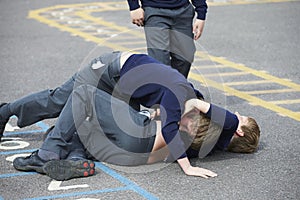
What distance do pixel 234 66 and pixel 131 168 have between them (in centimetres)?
414

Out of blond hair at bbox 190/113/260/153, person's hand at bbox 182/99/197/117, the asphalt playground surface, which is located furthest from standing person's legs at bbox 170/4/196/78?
person's hand at bbox 182/99/197/117

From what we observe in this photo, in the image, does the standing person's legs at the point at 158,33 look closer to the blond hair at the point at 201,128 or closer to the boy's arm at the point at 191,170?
the blond hair at the point at 201,128

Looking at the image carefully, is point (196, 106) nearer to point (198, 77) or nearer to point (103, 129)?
point (103, 129)

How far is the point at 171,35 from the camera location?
23.2ft

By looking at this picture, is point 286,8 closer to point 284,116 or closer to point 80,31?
point 80,31

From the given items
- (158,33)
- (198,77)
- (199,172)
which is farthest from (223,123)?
(198,77)

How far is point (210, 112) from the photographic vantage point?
5672 millimetres

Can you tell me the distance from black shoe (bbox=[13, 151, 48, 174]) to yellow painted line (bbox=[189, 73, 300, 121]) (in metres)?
2.69

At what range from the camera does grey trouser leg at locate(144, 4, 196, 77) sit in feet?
22.7

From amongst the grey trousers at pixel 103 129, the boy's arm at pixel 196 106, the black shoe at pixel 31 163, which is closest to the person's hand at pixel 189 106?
the boy's arm at pixel 196 106

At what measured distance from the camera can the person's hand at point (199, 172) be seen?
18.3 feet

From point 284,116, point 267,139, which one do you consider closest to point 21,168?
point 267,139

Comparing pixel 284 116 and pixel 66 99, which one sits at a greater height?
pixel 66 99

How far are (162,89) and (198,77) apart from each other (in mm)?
3548
